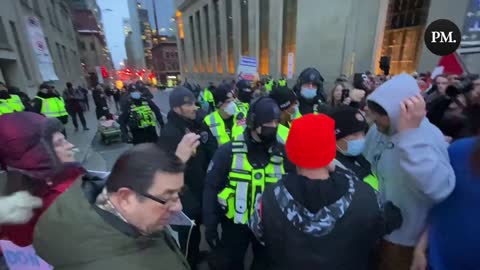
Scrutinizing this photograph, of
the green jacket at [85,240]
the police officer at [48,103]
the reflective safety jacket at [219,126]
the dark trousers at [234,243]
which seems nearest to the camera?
the green jacket at [85,240]

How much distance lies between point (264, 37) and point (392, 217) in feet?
71.6

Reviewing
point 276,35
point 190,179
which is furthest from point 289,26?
point 190,179

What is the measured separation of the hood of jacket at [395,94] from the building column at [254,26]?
20989 millimetres

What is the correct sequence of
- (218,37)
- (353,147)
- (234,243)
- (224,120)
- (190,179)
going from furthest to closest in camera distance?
(218,37)
(224,120)
(190,179)
(234,243)
(353,147)

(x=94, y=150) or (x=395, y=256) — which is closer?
(x=395, y=256)

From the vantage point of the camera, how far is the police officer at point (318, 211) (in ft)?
3.88

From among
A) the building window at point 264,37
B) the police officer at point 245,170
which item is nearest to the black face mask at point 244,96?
the police officer at point 245,170

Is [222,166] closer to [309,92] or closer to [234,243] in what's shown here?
[234,243]

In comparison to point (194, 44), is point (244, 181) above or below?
below

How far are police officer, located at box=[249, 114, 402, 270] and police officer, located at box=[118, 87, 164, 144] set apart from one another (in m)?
4.49

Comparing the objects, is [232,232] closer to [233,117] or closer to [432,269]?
[432,269]

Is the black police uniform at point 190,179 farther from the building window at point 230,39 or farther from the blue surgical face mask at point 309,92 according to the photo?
the building window at point 230,39

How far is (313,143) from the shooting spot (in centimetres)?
125

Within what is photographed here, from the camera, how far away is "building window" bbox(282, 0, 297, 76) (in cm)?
1791
